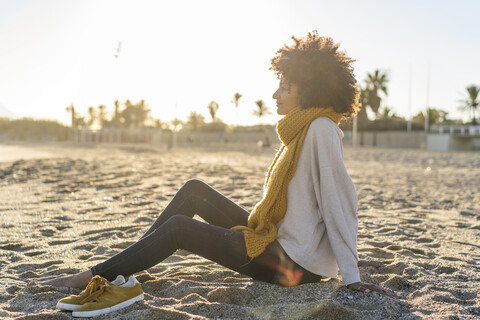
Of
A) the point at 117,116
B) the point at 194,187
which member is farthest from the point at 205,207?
the point at 117,116

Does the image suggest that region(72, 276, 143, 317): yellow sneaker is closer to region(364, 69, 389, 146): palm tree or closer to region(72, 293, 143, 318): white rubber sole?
region(72, 293, 143, 318): white rubber sole

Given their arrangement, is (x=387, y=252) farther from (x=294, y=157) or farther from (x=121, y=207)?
(x=121, y=207)

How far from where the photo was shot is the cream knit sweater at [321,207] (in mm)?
2014

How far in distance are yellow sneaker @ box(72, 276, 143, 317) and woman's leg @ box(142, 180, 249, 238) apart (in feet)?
1.78

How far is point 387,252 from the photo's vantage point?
122 inches

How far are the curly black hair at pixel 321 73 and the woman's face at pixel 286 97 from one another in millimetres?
41

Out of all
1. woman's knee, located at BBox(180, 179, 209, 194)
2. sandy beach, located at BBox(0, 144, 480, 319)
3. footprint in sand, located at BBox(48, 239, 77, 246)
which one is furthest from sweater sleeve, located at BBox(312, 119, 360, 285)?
footprint in sand, located at BBox(48, 239, 77, 246)

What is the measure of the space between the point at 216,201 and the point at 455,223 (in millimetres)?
2897

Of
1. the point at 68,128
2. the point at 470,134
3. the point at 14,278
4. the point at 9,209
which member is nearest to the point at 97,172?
the point at 9,209

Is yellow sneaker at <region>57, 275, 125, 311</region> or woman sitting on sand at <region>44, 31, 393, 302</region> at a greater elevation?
woman sitting on sand at <region>44, 31, 393, 302</region>

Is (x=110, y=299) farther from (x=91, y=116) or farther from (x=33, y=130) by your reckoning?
(x=91, y=116)

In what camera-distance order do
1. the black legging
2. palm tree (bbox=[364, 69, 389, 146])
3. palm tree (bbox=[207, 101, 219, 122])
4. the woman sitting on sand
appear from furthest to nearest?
1. palm tree (bbox=[207, 101, 219, 122])
2. palm tree (bbox=[364, 69, 389, 146])
3. the black legging
4. the woman sitting on sand

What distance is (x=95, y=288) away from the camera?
6.62 feet

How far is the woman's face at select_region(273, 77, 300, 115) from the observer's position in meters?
2.14
